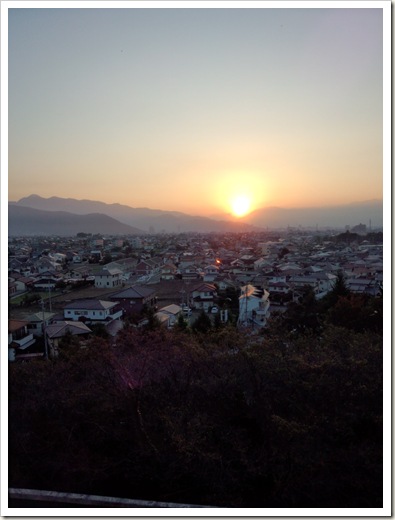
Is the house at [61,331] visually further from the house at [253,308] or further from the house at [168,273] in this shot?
the house at [168,273]

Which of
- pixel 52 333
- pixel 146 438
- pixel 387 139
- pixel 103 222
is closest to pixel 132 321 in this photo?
pixel 52 333

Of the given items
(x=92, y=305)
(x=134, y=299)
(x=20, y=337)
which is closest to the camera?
(x=20, y=337)

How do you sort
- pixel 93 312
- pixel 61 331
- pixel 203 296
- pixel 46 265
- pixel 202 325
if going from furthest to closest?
pixel 46 265
pixel 203 296
pixel 93 312
pixel 61 331
pixel 202 325

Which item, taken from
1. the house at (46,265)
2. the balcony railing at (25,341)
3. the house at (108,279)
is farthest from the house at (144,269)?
the balcony railing at (25,341)

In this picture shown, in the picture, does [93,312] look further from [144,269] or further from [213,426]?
[213,426]

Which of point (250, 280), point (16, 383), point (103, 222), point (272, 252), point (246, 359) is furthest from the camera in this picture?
point (272, 252)

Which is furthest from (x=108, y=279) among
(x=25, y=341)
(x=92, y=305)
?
(x=25, y=341)

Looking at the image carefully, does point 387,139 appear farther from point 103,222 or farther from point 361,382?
point 103,222
